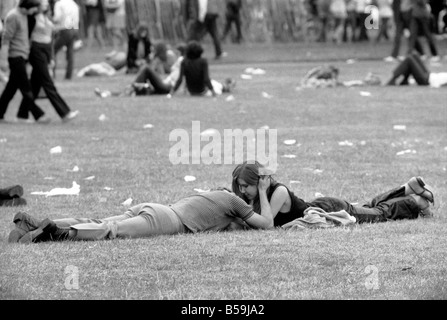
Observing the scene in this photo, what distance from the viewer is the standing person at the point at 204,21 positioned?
30.8m

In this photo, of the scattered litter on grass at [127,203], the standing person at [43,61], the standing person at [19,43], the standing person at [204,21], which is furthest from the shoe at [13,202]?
the standing person at [204,21]

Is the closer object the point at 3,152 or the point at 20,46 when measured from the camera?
the point at 3,152

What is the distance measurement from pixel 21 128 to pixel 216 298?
10632 mm

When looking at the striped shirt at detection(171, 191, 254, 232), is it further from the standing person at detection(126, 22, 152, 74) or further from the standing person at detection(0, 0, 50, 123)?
the standing person at detection(126, 22, 152, 74)

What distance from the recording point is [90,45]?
3488cm

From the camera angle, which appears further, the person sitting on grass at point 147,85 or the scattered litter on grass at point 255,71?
the scattered litter on grass at point 255,71

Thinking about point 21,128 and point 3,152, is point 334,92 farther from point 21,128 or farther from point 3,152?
point 3,152

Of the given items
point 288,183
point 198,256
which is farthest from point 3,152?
point 198,256

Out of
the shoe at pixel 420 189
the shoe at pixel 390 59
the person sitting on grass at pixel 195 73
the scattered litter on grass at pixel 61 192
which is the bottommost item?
the shoe at pixel 390 59

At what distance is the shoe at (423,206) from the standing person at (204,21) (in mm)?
21368

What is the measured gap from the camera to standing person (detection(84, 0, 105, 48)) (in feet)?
110

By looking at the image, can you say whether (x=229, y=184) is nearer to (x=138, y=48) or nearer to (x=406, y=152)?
(x=406, y=152)

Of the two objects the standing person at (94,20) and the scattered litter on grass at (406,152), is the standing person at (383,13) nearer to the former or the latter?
the standing person at (94,20)

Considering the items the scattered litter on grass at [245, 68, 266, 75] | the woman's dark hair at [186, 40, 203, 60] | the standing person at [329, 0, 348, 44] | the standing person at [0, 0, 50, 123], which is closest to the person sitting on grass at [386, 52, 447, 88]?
the woman's dark hair at [186, 40, 203, 60]
